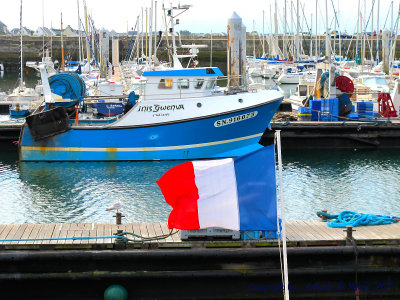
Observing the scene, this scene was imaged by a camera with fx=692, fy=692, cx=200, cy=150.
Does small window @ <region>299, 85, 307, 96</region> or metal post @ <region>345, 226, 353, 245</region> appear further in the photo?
small window @ <region>299, 85, 307, 96</region>

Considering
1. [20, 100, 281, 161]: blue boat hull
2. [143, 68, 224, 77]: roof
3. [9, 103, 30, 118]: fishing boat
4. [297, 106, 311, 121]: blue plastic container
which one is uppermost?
[143, 68, 224, 77]: roof

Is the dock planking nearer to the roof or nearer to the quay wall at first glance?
the roof

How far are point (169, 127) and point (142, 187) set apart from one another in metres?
3.16

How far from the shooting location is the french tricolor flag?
33.9 ft

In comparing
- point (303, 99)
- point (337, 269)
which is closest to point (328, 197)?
point (337, 269)

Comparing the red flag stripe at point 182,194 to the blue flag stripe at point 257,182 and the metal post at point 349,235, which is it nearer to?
the blue flag stripe at point 257,182

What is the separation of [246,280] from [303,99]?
2246 cm

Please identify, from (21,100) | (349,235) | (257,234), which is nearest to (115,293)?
(257,234)

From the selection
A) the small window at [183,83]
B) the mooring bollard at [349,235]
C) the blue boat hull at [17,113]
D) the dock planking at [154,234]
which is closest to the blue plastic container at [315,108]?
the small window at [183,83]

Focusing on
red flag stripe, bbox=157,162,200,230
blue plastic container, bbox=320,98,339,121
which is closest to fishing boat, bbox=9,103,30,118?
blue plastic container, bbox=320,98,339,121

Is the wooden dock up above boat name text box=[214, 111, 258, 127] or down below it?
below

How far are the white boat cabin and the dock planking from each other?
11.4 metres

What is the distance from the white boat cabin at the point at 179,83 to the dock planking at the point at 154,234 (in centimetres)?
1137

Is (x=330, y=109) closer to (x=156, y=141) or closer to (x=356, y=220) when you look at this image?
(x=156, y=141)
